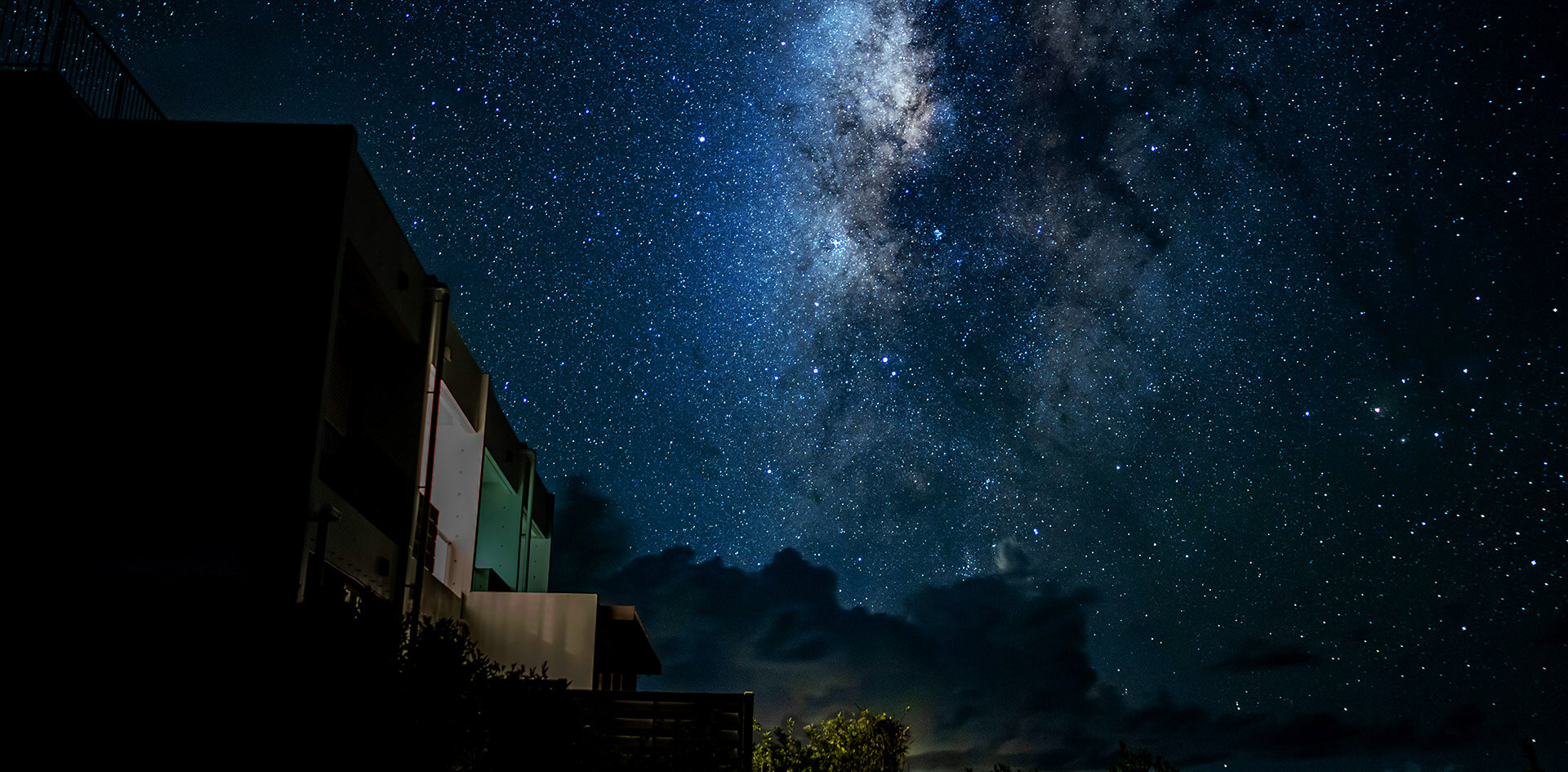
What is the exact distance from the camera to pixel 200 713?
8688 millimetres

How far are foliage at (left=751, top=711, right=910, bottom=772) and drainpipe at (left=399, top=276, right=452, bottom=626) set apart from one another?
18.0 metres

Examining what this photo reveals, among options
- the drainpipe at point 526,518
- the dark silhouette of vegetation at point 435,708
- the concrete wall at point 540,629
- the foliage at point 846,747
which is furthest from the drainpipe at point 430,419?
the foliage at point 846,747

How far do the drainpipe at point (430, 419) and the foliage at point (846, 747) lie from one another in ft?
59.2

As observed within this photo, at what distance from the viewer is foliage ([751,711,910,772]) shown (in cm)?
3170

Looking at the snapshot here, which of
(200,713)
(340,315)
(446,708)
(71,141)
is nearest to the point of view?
(200,713)

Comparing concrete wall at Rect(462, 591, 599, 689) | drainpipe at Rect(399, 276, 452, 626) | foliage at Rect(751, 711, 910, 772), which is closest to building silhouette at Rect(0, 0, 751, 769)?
drainpipe at Rect(399, 276, 452, 626)

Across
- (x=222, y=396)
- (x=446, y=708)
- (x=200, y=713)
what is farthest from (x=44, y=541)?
(x=446, y=708)

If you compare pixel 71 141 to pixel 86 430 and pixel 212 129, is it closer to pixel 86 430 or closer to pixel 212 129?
pixel 212 129

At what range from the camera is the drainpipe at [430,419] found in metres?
15.6

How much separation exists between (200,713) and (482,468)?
12.0 meters

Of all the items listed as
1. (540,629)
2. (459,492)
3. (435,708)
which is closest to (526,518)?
(459,492)

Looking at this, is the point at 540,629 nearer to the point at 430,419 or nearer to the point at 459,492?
the point at 459,492

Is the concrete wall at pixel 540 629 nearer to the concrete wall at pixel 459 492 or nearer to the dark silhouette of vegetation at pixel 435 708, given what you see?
the concrete wall at pixel 459 492

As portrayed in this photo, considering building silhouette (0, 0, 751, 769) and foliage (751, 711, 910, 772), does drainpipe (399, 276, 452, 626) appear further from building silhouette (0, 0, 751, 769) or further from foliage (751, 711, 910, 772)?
foliage (751, 711, 910, 772)
